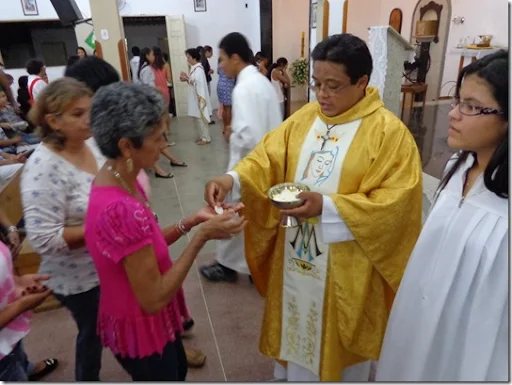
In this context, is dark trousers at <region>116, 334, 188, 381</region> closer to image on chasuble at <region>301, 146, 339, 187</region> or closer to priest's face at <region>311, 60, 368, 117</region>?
image on chasuble at <region>301, 146, 339, 187</region>

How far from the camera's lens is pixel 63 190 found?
4.81 ft

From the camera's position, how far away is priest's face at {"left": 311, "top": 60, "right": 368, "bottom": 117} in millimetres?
1448

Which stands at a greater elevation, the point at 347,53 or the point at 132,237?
the point at 347,53

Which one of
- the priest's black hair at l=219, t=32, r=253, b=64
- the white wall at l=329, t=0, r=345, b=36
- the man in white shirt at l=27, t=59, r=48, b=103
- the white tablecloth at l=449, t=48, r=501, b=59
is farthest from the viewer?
the white tablecloth at l=449, t=48, r=501, b=59

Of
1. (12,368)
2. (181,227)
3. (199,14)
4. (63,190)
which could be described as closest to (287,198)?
(181,227)

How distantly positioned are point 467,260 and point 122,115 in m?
1.08

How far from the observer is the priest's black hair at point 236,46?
2.81 meters

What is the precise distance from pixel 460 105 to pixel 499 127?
0.12 metres

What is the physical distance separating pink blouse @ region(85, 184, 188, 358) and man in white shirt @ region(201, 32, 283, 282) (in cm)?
146

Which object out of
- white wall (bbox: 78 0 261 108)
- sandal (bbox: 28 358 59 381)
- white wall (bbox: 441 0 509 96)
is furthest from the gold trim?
white wall (bbox: 78 0 261 108)

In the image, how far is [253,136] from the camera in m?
2.71

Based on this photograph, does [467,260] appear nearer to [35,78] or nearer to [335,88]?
[335,88]

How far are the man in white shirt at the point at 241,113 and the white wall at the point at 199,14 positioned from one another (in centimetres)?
725

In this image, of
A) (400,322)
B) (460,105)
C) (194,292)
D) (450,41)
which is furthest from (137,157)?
A: (450,41)
